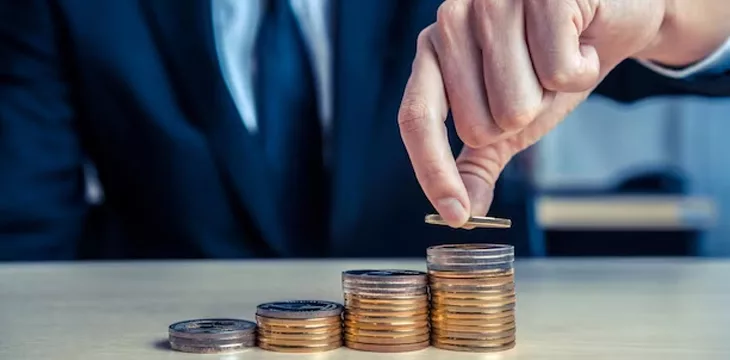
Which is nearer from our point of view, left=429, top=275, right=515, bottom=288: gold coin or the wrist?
left=429, top=275, right=515, bottom=288: gold coin

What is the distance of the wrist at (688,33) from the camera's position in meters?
0.98

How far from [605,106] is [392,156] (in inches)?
116

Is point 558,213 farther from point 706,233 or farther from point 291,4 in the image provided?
point 291,4

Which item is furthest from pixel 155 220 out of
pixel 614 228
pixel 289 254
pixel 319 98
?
pixel 614 228

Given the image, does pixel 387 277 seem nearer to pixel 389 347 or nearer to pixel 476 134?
pixel 389 347

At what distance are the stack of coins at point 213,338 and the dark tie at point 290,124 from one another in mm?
824

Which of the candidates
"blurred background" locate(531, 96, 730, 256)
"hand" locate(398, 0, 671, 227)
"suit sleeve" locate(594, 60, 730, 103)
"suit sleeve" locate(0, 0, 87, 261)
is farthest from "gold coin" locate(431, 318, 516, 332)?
"blurred background" locate(531, 96, 730, 256)

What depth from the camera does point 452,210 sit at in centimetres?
79

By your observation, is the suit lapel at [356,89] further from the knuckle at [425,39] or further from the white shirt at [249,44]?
the knuckle at [425,39]

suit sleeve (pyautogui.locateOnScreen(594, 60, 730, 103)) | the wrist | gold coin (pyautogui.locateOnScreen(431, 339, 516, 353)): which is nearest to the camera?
gold coin (pyautogui.locateOnScreen(431, 339, 516, 353))

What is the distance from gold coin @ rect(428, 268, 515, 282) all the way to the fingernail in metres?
0.07

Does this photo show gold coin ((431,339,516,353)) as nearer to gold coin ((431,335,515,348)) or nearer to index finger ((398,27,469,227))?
gold coin ((431,335,515,348))

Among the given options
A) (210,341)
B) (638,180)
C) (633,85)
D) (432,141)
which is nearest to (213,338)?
(210,341)

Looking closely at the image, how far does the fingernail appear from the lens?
2.58 feet
